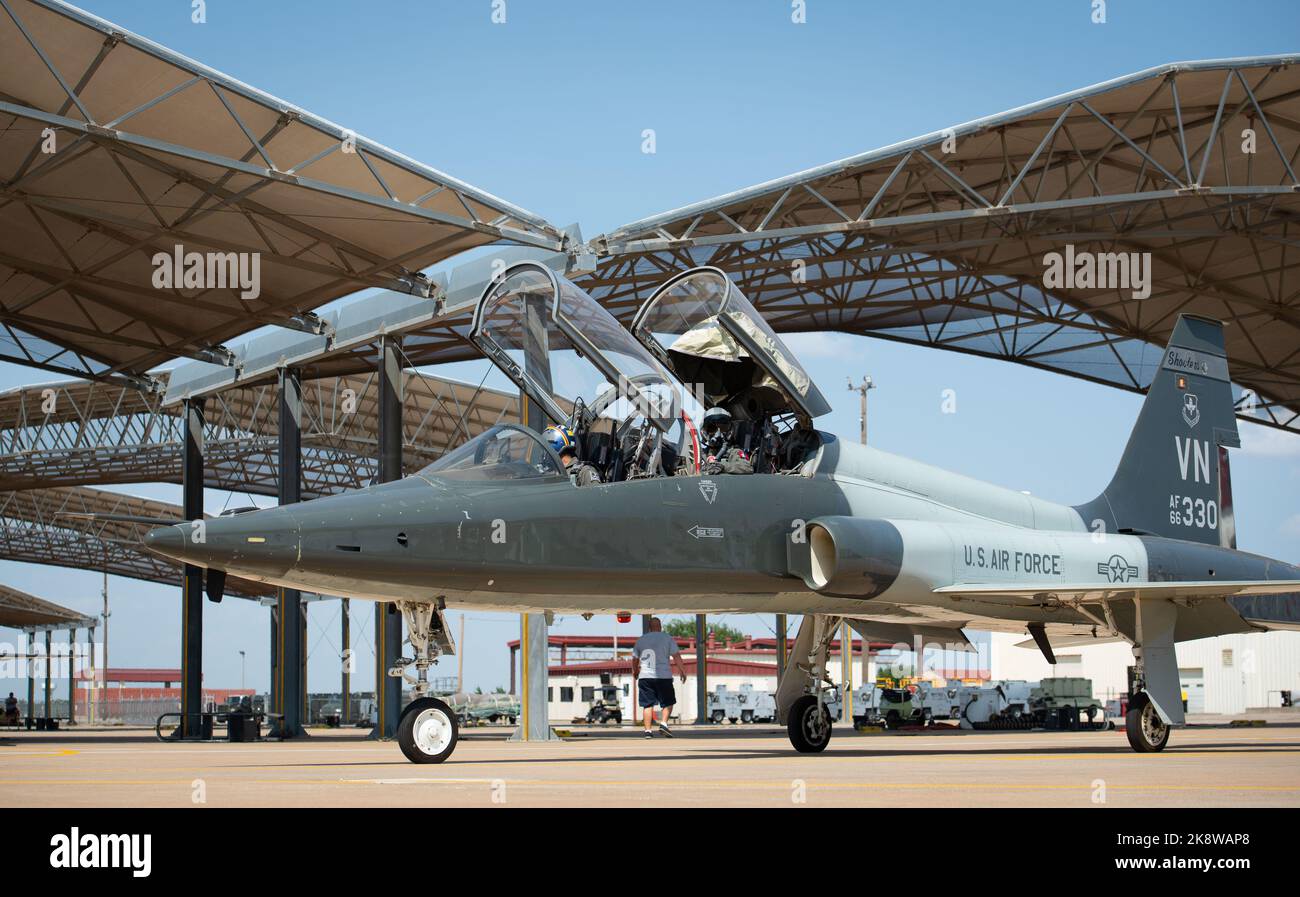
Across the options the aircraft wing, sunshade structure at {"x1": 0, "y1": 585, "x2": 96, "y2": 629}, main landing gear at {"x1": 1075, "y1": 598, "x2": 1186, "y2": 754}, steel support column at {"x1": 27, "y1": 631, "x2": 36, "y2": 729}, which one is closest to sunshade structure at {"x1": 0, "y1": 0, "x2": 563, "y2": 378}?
the aircraft wing

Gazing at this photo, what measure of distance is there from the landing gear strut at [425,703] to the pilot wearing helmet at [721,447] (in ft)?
8.86

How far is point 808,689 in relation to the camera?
1312 centimetres

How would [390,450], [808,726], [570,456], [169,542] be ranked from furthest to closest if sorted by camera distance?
1. [390,450]
2. [808,726]
3. [570,456]
4. [169,542]

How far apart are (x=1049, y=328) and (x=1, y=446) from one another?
3194 centimetres

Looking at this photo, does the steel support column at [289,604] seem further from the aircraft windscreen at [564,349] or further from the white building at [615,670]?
the white building at [615,670]

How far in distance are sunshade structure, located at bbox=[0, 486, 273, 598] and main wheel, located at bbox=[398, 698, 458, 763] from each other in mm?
43443

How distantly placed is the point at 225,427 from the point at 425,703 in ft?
105

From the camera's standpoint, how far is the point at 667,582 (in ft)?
35.0

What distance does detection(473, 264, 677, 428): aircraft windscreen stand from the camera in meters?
11.1

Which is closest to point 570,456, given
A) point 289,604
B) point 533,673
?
point 533,673

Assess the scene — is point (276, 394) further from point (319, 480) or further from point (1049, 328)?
point (1049, 328)

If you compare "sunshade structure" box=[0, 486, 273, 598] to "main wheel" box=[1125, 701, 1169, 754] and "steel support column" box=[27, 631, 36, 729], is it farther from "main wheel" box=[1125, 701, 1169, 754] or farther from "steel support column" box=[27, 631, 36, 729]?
"main wheel" box=[1125, 701, 1169, 754]

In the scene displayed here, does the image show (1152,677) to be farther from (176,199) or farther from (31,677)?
(31,677)

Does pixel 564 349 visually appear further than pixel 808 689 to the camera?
No
